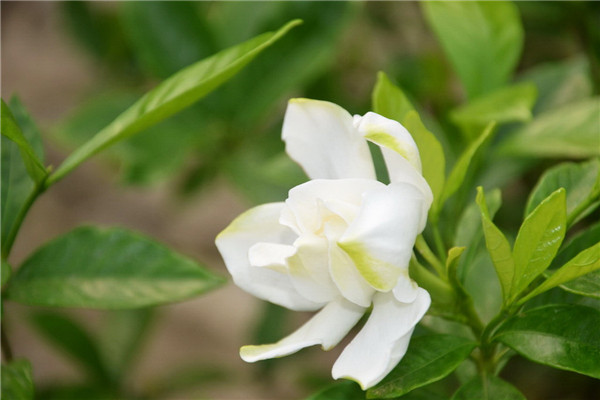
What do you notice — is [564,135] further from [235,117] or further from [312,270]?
[235,117]

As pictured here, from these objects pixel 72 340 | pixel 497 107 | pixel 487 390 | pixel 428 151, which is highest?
pixel 428 151

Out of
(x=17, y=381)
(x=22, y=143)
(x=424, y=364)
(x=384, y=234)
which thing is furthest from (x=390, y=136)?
(x=17, y=381)

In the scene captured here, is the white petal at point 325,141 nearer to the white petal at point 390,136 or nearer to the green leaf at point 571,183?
the white petal at point 390,136

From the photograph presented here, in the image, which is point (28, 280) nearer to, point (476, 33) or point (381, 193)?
point (381, 193)

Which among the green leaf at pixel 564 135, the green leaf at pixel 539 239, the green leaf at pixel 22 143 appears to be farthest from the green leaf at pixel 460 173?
the green leaf at pixel 22 143

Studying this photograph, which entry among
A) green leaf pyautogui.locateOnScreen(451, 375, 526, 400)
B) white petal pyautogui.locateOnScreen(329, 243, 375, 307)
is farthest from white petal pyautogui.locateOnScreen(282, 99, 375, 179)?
green leaf pyautogui.locateOnScreen(451, 375, 526, 400)

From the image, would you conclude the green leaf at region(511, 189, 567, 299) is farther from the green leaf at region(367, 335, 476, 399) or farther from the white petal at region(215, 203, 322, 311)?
the white petal at region(215, 203, 322, 311)
